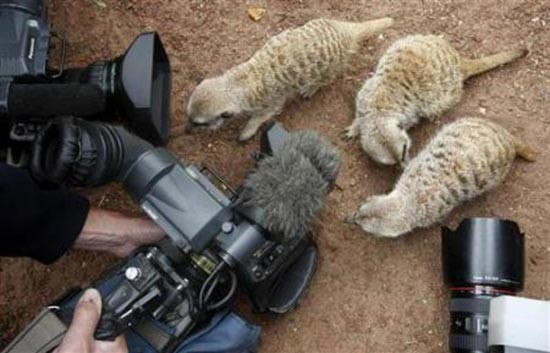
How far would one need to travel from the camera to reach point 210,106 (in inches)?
95.7

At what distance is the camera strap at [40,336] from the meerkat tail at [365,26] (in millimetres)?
1300

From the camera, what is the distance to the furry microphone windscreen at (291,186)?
1.79 meters

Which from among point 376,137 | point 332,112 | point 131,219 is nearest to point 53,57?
point 131,219

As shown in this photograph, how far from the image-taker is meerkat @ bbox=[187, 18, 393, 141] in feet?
8.04

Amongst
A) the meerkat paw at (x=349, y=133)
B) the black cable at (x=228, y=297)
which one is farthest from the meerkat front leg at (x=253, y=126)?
the black cable at (x=228, y=297)

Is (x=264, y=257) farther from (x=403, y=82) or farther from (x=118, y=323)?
(x=403, y=82)

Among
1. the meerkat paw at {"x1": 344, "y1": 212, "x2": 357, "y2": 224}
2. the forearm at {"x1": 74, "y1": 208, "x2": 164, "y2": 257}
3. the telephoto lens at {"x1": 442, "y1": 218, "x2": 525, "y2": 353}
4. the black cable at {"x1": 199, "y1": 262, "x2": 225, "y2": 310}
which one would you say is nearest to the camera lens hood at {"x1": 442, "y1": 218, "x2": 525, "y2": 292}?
the telephoto lens at {"x1": 442, "y1": 218, "x2": 525, "y2": 353}

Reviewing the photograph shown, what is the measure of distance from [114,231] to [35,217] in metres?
0.29

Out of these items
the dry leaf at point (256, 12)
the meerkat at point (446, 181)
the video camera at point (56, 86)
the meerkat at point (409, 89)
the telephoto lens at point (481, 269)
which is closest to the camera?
the video camera at point (56, 86)

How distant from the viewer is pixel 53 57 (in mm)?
2605

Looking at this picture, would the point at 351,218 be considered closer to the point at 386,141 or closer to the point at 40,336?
the point at 386,141

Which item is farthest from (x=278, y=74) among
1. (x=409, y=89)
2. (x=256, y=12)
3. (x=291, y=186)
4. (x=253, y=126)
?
(x=291, y=186)

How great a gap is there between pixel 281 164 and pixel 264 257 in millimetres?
224

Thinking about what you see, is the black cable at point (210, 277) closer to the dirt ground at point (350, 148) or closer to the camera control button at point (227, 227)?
the camera control button at point (227, 227)
